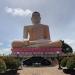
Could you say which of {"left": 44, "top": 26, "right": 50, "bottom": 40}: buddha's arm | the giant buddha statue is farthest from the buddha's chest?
{"left": 44, "top": 26, "right": 50, "bottom": 40}: buddha's arm

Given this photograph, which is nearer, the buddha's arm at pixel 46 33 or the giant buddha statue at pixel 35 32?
the giant buddha statue at pixel 35 32

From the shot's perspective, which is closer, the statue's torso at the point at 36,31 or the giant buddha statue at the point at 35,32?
the giant buddha statue at the point at 35,32

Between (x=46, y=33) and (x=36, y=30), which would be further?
(x=46, y=33)

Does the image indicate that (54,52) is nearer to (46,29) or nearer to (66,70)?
(46,29)

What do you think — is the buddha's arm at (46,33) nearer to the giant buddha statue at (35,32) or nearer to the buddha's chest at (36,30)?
the giant buddha statue at (35,32)

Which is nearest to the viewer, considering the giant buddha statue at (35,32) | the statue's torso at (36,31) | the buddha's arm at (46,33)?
the giant buddha statue at (35,32)

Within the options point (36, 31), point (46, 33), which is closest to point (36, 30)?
point (36, 31)

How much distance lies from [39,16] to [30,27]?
2528 mm

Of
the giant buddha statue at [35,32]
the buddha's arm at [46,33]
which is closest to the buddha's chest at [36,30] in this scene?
the giant buddha statue at [35,32]

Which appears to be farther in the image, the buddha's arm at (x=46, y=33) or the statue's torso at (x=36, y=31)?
the buddha's arm at (x=46, y=33)

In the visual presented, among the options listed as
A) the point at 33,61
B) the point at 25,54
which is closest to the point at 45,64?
the point at 33,61

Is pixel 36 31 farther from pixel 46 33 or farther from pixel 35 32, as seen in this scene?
pixel 46 33

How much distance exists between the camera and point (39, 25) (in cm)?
4847

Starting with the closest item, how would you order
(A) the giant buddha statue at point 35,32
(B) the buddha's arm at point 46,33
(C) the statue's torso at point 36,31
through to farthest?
(A) the giant buddha statue at point 35,32 < (C) the statue's torso at point 36,31 < (B) the buddha's arm at point 46,33
